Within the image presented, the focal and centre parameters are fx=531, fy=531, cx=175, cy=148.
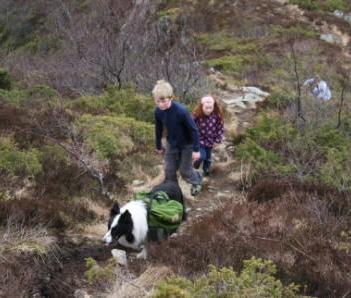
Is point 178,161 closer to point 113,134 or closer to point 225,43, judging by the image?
point 113,134

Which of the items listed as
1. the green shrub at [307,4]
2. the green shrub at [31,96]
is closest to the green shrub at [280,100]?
the green shrub at [31,96]

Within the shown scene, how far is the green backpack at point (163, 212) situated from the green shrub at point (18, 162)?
1568 mm

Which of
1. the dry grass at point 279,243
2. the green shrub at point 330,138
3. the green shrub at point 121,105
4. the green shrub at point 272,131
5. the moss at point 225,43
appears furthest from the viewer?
the moss at point 225,43

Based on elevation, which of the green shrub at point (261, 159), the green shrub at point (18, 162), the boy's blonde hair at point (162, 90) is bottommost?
the green shrub at point (261, 159)

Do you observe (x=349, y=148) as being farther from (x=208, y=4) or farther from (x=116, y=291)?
(x=208, y=4)

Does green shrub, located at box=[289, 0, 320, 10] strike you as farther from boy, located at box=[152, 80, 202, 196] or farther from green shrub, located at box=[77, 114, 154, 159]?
boy, located at box=[152, 80, 202, 196]

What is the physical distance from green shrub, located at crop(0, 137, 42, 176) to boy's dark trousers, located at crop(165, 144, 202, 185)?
1595 millimetres

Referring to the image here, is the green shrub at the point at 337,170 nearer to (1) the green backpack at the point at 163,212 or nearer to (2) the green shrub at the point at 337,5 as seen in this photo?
(1) the green backpack at the point at 163,212

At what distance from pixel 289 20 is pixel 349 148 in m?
22.8

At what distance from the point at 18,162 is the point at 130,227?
2044 millimetres

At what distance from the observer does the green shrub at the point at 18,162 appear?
21.1ft

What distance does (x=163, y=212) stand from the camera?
5473 mm

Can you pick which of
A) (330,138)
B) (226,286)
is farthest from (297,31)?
(226,286)

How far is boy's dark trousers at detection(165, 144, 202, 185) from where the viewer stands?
262 inches
